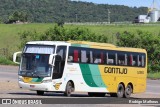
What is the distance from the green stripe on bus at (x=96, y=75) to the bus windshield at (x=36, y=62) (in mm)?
3166

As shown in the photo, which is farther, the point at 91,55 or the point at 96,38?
the point at 96,38

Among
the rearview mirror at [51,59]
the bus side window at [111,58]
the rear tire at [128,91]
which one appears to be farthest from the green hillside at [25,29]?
the rearview mirror at [51,59]

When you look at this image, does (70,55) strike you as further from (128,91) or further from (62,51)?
(128,91)

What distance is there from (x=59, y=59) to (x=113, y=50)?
15.9ft

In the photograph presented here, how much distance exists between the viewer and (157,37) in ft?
194

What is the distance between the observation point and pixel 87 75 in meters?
30.3

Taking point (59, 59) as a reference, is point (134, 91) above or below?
below

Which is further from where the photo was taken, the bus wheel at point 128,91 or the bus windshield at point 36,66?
the bus wheel at point 128,91

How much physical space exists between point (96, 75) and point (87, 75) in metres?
0.77

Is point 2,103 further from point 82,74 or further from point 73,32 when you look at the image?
point 73,32

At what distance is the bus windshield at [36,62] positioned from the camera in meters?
28.1

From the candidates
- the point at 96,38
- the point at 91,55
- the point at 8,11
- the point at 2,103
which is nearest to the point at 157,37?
the point at 96,38

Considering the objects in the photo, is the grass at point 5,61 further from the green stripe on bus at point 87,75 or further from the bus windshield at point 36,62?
the bus windshield at point 36,62

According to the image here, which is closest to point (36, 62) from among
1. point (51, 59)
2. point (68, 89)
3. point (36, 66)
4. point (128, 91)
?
point (36, 66)
